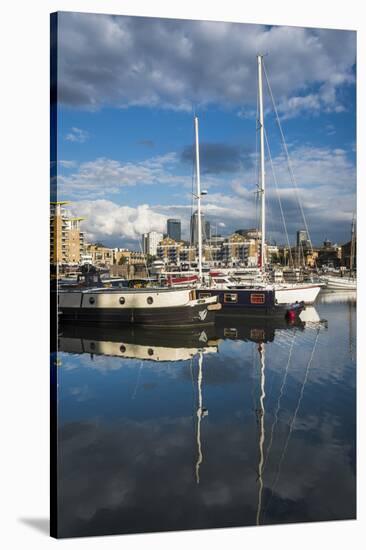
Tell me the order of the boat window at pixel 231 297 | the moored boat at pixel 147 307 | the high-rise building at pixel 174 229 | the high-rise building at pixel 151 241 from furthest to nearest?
1. the boat window at pixel 231 297
2. the moored boat at pixel 147 307
3. the high-rise building at pixel 151 241
4. the high-rise building at pixel 174 229

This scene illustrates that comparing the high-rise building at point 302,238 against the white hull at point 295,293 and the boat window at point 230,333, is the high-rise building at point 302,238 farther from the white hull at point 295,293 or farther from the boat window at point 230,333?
the white hull at point 295,293

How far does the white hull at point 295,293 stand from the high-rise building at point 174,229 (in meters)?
5.90

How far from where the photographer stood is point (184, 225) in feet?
22.1

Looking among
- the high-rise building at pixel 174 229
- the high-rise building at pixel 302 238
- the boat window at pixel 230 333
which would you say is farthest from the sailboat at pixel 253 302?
the high-rise building at pixel 174 229

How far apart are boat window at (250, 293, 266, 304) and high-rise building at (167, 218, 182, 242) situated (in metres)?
5.20

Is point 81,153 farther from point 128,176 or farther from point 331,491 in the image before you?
point 331,491

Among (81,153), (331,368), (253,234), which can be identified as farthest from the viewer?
(253,234)

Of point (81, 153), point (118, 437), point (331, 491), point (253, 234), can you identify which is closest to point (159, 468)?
point (118, 437)

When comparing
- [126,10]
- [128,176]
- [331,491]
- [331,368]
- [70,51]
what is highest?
[126,10]

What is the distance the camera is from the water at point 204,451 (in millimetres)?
3328

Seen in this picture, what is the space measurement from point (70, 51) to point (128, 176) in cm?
168

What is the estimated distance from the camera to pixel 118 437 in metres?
4.16

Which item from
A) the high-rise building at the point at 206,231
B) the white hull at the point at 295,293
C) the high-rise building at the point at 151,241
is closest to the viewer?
the high-rise building at the point at 151,241

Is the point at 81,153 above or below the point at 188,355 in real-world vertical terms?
above
